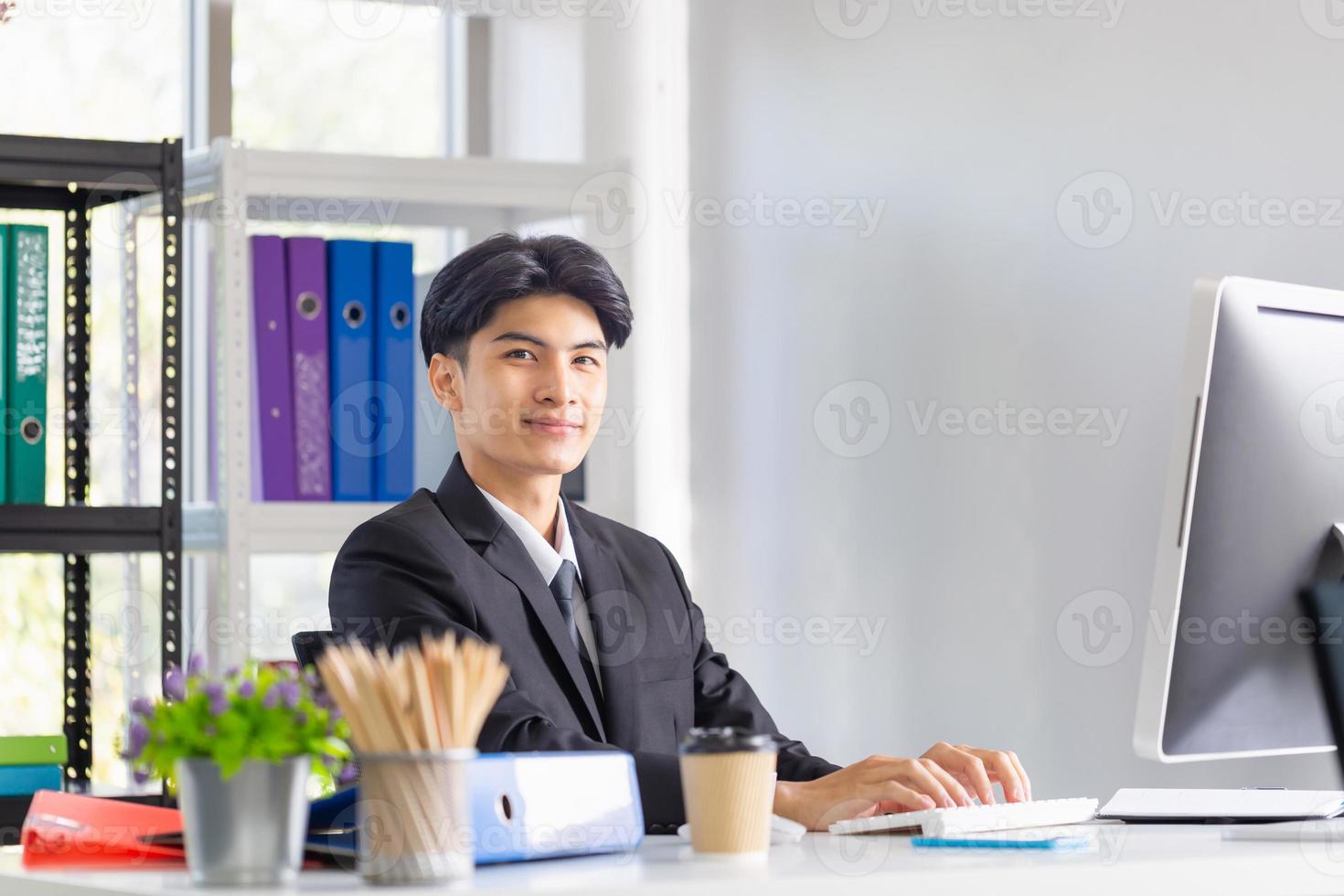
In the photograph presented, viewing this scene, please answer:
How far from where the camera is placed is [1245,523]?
1240mm

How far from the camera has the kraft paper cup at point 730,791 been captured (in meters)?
1.06

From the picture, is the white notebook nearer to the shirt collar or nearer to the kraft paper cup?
the kraft paper cup

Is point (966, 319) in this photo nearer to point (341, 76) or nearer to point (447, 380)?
point (447, 380)

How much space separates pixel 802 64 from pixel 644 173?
46 centimetres

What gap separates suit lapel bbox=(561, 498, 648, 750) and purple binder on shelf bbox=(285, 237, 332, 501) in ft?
2.16

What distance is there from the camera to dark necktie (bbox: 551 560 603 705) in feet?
5.99

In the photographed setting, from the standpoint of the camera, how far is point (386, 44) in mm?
3371

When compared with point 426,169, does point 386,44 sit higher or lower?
higher

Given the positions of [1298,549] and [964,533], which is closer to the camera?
[1298,549]

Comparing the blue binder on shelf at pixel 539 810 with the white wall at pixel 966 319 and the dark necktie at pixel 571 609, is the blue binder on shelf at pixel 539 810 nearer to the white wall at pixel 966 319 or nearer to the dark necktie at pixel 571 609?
the dark necktie at pixel 571 609

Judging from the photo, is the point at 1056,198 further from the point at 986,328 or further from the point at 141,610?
the point at 141,610

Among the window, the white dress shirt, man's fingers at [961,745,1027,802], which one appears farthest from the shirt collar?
the window

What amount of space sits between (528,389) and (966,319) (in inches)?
32.4

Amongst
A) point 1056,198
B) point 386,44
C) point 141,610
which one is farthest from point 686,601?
point 386,44
